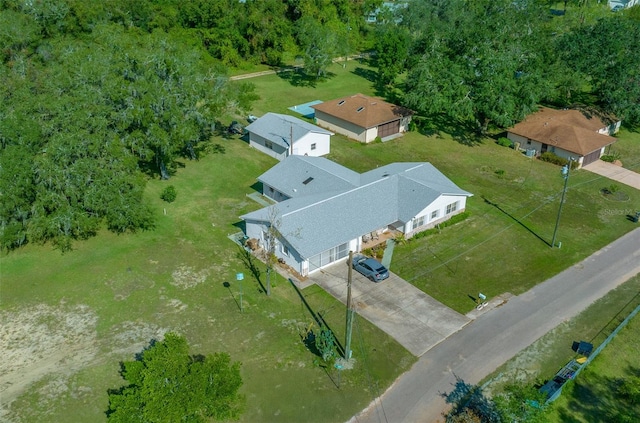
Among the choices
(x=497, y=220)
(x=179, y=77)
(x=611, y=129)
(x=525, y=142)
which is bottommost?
(x=497, y=220)

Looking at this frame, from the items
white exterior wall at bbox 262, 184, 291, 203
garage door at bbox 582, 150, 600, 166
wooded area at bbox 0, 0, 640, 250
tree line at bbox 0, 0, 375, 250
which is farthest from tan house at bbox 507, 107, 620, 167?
tree line at bbox 0, 0, 375, 250

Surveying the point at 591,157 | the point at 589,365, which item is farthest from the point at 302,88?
the point at 589,365

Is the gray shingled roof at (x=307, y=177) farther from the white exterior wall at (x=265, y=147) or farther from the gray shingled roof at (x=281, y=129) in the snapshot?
the white exterior wall at (x=265, y=147)

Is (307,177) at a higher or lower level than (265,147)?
higher

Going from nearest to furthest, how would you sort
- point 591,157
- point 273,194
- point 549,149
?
point 273,194 → point 591,157 → point 549,149

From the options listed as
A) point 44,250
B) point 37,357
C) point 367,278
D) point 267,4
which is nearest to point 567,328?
point 367,278

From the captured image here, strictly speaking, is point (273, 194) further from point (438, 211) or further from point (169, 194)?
point (438, 211)

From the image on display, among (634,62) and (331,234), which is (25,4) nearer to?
(331,234)

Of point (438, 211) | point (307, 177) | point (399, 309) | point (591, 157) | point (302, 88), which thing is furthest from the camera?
point (302, 88)
